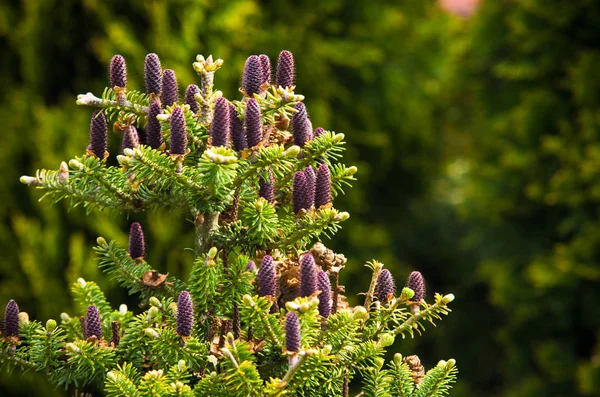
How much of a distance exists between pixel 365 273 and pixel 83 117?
281 cm

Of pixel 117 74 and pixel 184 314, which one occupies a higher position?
pixel 117 74

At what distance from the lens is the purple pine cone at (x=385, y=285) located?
2133 mm

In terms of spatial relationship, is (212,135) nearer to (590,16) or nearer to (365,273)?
(365,273)

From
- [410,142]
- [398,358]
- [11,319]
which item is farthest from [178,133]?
[410,142]

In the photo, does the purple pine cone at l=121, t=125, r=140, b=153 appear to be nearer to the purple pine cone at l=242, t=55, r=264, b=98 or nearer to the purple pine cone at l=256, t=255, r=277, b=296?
the purple pine cone at l=242, t=55, r=264, b=98

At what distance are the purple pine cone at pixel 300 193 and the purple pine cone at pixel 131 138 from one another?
42 cm

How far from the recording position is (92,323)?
2.05 meters

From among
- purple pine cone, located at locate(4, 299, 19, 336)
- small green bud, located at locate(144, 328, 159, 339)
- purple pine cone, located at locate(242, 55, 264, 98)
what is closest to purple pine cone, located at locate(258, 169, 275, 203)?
purple pine cone, located at locate(242, 55, 264, 98)

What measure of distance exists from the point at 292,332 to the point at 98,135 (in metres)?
0.78

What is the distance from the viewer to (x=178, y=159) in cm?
192

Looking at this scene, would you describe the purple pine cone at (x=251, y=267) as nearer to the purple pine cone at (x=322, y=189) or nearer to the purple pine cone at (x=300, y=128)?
the purple pine cone at (x=322, y=189)

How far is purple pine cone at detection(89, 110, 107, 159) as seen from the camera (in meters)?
2.08

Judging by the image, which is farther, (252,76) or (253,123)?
(252,76)

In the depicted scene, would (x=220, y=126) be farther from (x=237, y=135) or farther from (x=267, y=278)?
(x=267, y=278)
